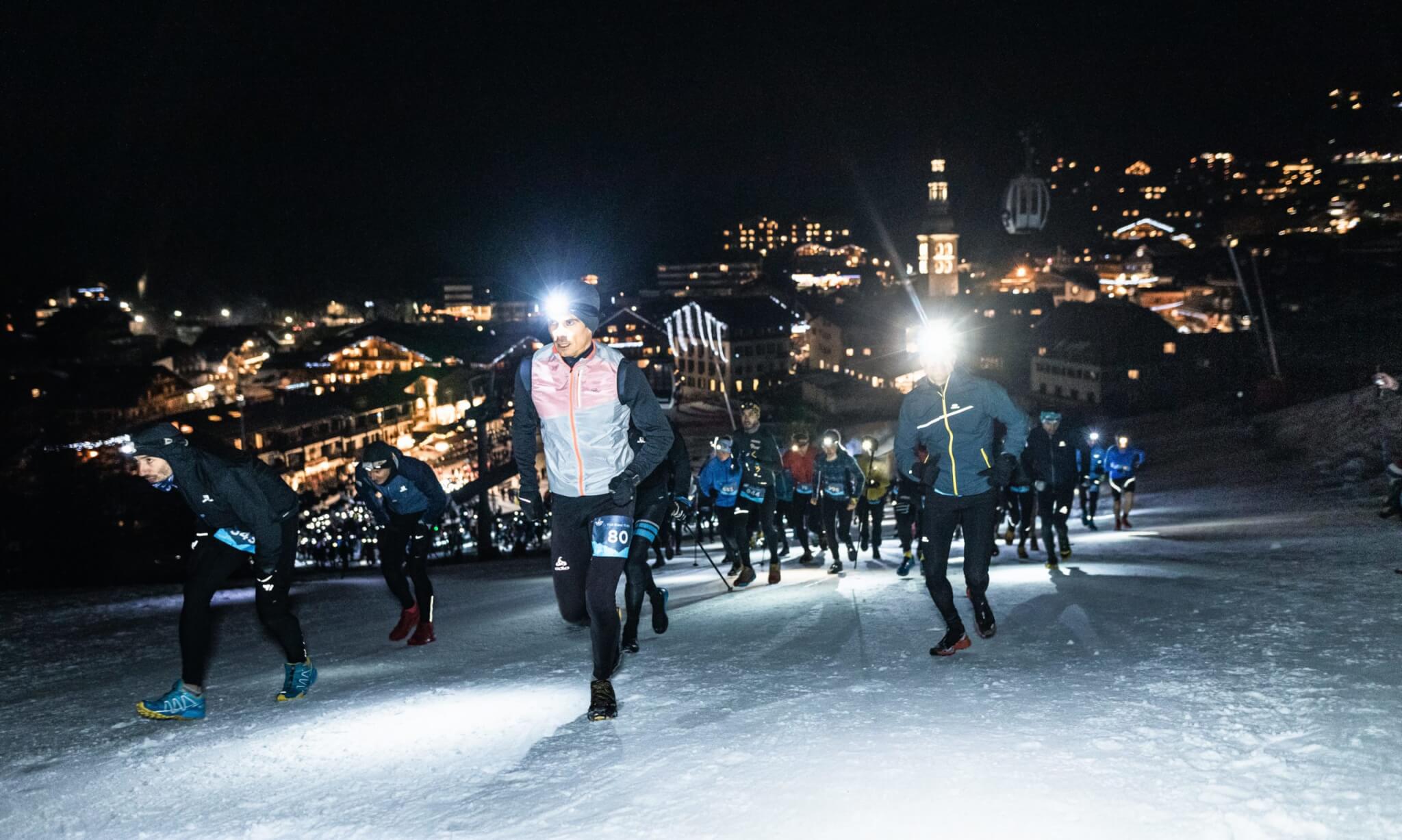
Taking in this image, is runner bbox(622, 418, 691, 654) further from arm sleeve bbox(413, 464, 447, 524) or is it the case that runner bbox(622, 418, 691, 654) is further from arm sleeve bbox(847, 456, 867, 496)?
arm sleeve bbox(847, 456, 867, 496)

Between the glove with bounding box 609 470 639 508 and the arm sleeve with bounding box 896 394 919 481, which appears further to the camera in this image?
the arm sleeve with bounding box 896 394 919 481

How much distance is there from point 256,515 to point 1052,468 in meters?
7.90

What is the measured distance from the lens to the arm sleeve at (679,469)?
19.9ft

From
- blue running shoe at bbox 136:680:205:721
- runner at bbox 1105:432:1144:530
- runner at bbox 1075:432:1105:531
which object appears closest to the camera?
blue running shoe at bbox 136:680:205:721

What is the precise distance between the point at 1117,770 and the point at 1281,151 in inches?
6986

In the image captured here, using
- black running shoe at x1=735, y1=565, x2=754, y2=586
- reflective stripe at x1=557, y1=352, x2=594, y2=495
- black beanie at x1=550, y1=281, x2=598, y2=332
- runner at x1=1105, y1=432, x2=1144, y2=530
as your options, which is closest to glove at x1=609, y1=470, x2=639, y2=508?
reflective stripe at x1=557, y1=352, x2=594, y2=495

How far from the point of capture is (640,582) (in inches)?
267

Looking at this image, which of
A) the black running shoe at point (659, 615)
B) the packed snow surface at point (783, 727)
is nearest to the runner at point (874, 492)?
the packed snow surface at point (783, 727)

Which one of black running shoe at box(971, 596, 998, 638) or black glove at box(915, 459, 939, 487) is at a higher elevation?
black glove at box(915, 459, 939, 487)

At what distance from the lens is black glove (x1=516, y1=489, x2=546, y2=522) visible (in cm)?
500

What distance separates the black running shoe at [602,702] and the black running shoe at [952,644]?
206 centimetres

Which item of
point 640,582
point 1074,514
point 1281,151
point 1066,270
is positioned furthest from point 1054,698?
point 1281,151

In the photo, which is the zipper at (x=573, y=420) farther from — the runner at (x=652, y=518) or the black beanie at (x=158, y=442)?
the black beanie at (x=158, y=442)

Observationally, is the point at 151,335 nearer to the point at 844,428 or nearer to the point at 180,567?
the point at 844,428
